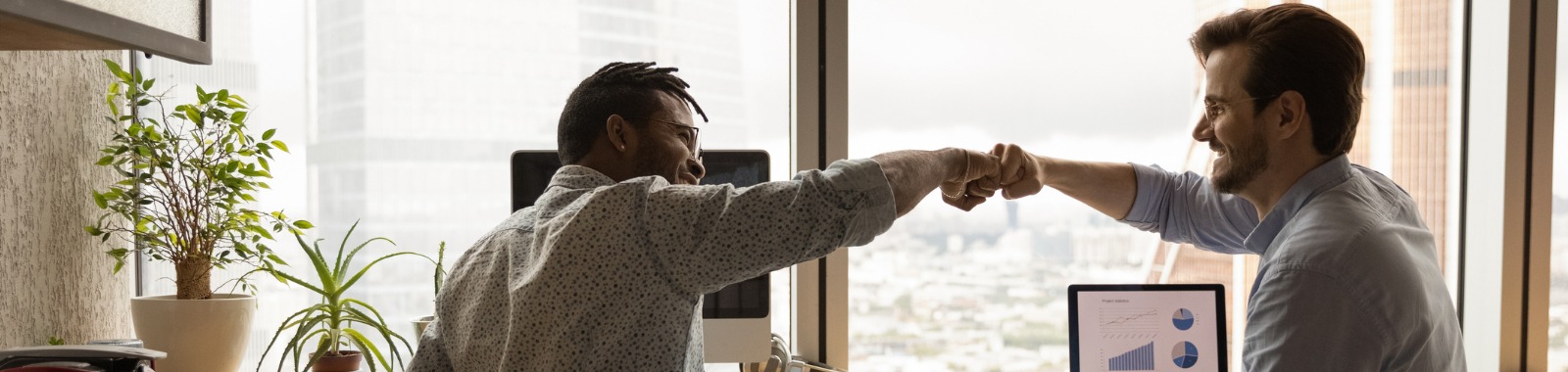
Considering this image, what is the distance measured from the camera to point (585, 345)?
1221 mm

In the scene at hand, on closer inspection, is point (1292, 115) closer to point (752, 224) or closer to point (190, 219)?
point (752, 224)

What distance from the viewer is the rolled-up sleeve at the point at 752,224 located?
117cm

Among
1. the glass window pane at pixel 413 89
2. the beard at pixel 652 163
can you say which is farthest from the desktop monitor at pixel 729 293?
the beard at pixel 652 163

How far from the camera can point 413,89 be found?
8.13 feet

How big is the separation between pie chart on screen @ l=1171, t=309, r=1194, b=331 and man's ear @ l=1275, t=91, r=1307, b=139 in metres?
1.00

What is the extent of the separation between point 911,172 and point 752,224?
0.29 meters

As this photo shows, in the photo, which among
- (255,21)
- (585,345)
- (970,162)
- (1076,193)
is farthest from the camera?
(255,21)

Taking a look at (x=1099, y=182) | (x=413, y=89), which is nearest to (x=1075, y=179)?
(x=1099, y=182)

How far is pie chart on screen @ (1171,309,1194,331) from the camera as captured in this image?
7.76 feet

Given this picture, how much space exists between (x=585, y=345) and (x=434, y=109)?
57.4 inches

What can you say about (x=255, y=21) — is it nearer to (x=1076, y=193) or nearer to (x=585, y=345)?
(x=585, y=345)

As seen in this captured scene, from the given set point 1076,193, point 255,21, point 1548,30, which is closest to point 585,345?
point 1076,193

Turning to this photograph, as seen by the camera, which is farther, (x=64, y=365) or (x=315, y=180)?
(x=315, y=180)

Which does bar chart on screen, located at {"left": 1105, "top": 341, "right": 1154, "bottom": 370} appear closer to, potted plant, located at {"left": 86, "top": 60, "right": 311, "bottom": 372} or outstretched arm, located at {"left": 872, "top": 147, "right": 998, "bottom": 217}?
outstretched arm, located at {"left": 872, "top": 147, "right": 998, "bottom": 217}
